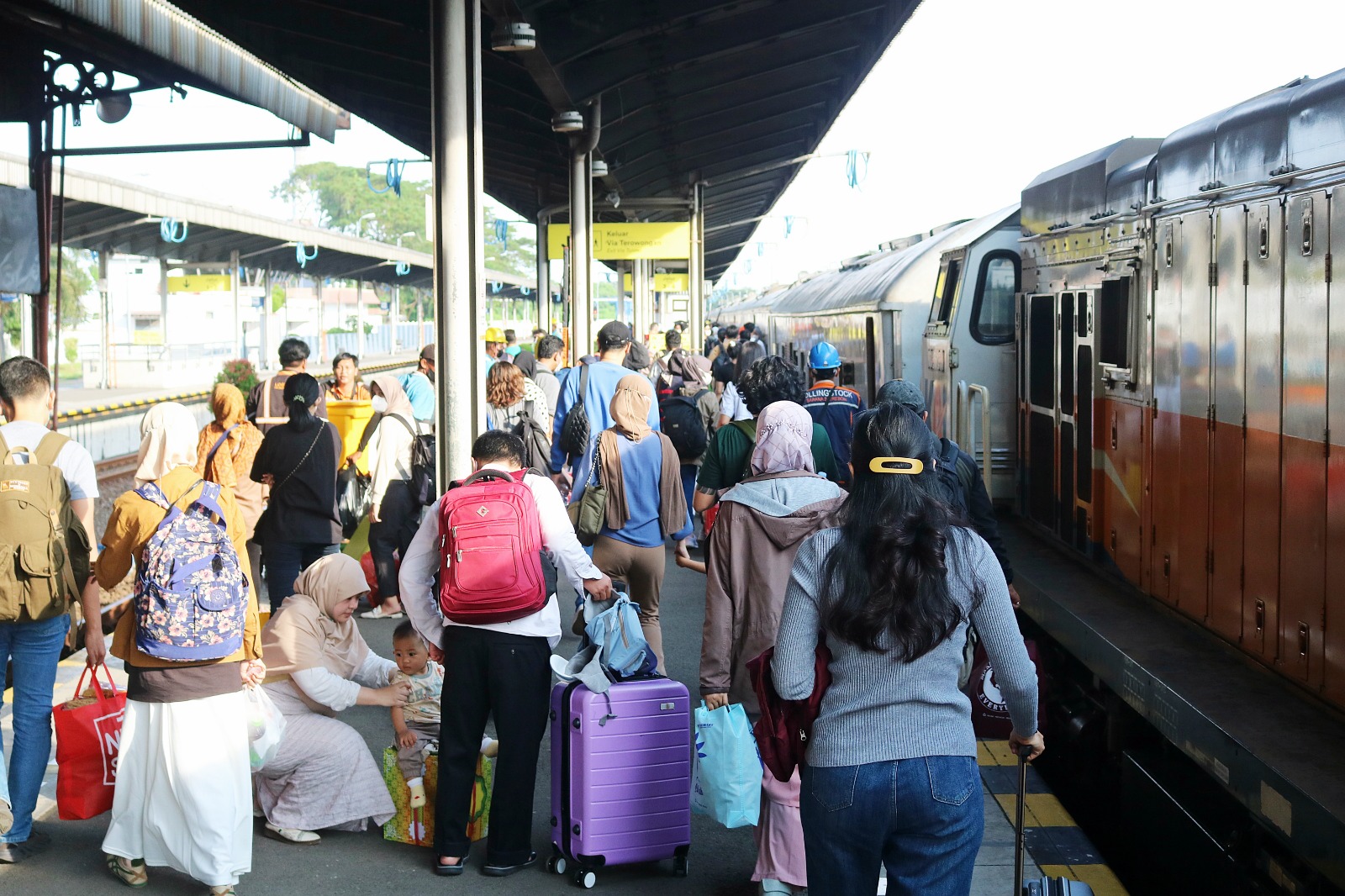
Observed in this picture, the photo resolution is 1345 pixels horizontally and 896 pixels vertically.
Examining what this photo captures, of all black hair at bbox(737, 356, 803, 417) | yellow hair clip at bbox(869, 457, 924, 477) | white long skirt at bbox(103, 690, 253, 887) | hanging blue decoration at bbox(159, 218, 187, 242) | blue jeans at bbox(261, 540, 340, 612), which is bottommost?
white long skirt at bbox(103, 690, 253, 887)

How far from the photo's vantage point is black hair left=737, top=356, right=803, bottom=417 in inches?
275

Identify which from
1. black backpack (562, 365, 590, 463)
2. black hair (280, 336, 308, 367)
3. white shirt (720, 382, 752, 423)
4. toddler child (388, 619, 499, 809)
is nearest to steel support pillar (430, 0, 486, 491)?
black backpack (562, 365, 590, 463)

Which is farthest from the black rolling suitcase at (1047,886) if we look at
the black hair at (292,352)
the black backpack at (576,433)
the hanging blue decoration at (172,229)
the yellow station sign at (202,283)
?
the yellow station sign at (202,283)

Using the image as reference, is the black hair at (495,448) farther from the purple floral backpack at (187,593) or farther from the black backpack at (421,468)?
the black backpack at (421,468)

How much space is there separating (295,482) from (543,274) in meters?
17.3

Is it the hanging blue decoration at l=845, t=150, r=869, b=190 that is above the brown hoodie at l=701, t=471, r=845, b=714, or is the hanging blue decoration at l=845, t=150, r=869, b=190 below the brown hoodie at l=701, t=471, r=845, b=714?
above

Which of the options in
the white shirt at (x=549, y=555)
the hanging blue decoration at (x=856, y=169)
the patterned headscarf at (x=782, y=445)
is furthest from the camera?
the hanging blue decoration at (x=856, y=169)

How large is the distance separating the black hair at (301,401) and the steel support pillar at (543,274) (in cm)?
1494

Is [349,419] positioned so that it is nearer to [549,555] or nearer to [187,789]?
[549,555]

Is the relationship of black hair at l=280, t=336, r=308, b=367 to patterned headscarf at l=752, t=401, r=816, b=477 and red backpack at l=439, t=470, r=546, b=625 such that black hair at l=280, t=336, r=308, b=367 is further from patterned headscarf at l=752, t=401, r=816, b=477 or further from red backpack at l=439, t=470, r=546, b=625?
patterned headscarf at l=752, t=401, r=816, b=477

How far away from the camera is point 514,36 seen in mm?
10328

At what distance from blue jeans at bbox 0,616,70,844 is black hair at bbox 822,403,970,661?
349 centimetres

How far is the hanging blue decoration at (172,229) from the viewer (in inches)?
1107

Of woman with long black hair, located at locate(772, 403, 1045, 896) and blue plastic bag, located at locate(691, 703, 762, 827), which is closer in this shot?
woman with long black hair, located at locate(772, 403, 1045, 896)
